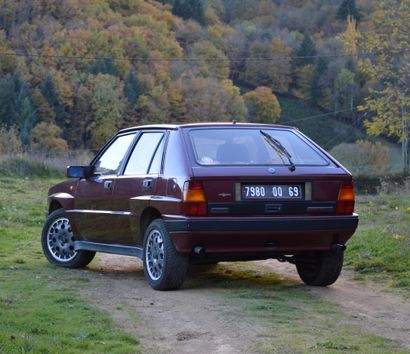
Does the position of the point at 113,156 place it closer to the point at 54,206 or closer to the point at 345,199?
the point at 54,206

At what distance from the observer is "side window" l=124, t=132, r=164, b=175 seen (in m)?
Answer: 9.23

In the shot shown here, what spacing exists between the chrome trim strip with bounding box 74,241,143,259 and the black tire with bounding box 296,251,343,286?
1.62m

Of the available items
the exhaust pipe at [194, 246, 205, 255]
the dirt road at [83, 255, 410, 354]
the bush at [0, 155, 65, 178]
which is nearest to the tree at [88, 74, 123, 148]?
the bush at [0, 155, 65, 178]

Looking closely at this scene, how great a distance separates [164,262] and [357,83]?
98174mm

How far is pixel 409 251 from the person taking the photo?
10648 millimetres

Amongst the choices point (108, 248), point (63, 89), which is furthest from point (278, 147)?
point (63, 89)

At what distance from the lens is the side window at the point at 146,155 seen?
363 inches

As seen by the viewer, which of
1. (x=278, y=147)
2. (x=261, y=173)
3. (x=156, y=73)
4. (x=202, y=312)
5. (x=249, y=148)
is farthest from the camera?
(x=156, y=73)

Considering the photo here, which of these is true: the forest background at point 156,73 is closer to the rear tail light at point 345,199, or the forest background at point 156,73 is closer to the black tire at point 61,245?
the black tire at point 61,245

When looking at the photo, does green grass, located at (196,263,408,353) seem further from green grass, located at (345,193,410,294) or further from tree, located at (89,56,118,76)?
tree, located at (89,56,118,76)

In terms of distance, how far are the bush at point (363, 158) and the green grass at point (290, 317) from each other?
4495 centimetres

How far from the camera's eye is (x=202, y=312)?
24.5 ft

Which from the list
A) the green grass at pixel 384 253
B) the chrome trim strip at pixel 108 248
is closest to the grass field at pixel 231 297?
the green grass at pixel 384 253

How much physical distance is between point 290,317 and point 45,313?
1.86m
